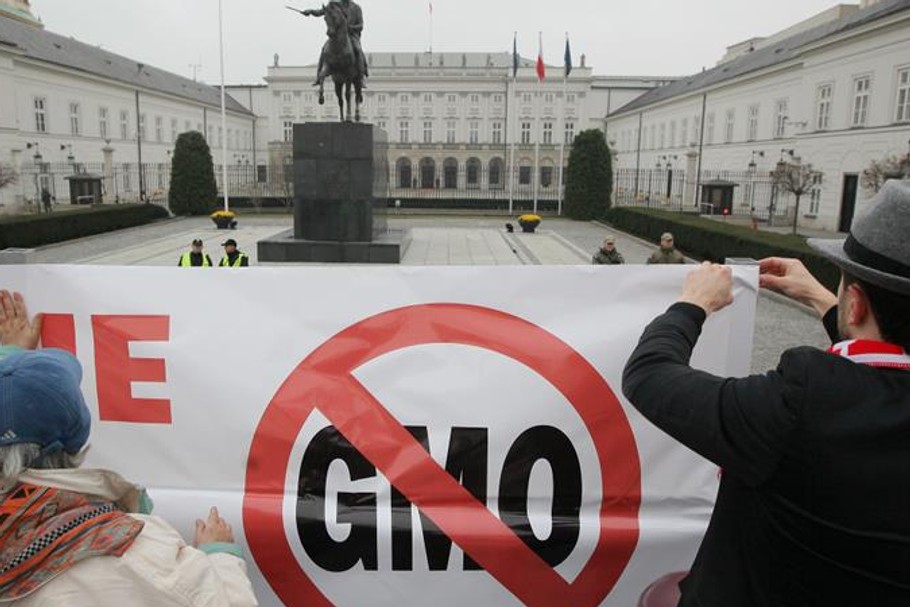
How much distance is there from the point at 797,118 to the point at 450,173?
42.4m

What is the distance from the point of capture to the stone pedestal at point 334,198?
14898 mm

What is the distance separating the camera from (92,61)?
4716 cm

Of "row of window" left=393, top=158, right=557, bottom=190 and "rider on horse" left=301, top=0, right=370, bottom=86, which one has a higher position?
"rider on horse" left=301, top=0, right=370, bottom=86

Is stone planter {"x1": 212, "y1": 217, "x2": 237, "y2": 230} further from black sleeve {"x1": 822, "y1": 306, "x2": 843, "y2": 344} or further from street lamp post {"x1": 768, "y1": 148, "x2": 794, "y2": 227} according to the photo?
black sleeve {"x1": 822, "y1": 306, "x2": 843, "y2": 344}

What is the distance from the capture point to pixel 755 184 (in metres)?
39.8

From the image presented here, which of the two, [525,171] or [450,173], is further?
[450,173]

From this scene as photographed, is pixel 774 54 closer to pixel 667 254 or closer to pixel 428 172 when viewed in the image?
pixel 428 172

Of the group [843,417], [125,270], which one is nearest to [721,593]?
[843,417]

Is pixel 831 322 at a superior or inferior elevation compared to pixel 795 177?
inferior

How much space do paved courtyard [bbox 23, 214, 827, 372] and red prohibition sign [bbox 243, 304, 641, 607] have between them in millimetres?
8835

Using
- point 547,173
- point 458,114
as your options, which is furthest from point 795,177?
point 458,114

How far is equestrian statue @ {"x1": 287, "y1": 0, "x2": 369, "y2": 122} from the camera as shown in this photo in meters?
15.8

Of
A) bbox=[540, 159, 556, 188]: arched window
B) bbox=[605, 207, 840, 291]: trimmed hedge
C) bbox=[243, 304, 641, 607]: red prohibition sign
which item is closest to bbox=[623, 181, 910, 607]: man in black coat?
bbox=[243, 304, 641, 607]: red prohibition sign

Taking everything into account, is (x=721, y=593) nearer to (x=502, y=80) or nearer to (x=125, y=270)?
(x=125, y=270)
